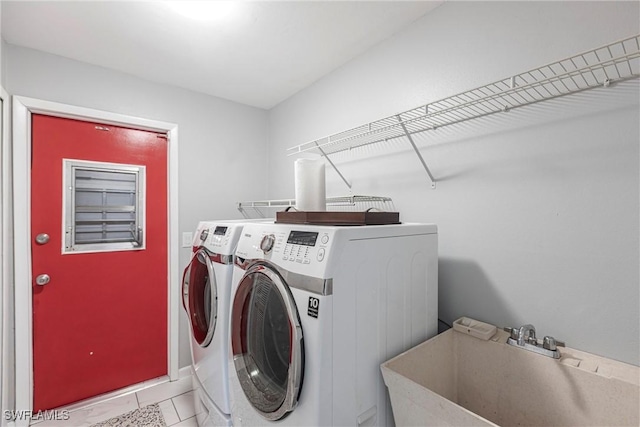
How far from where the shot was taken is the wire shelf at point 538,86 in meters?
0.84

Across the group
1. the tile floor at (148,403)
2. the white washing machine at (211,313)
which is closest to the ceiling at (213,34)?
the white washing machine at (211,313)

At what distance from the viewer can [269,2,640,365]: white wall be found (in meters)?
0.98

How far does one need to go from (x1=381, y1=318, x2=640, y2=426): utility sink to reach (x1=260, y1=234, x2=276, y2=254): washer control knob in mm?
615

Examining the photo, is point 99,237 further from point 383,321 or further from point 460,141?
point 460,141

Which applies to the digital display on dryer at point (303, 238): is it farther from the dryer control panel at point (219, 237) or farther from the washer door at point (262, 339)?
the dryer control panel at point (219, 237)

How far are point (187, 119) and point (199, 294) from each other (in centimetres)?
155

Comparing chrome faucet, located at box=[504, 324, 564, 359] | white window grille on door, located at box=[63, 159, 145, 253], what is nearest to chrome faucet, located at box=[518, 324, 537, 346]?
chrome faucet, located at box=[504, 324, 564, 359]

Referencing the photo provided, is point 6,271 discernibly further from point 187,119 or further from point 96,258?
point 187,119

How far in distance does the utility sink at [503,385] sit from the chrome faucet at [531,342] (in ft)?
0.06

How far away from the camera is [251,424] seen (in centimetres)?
120

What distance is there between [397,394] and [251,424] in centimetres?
67

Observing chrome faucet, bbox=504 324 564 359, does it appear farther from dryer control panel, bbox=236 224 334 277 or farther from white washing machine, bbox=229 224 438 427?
dryer control panel, bbox=236 224 334 277

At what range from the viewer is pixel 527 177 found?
3.88 feet

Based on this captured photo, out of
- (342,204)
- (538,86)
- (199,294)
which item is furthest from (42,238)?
(538,86)
